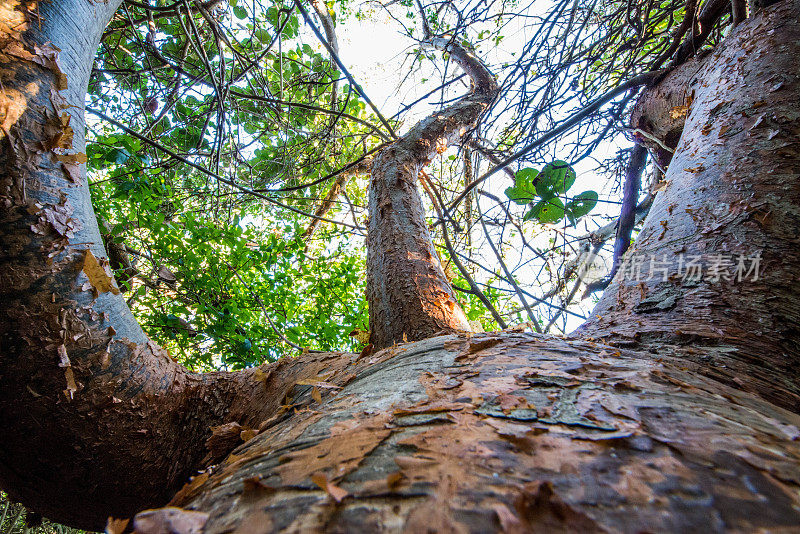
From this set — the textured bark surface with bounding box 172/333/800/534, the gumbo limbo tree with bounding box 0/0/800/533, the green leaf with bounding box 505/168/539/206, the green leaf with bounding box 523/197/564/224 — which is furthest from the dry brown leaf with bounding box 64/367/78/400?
the green leaf with bounding box 523/197/564/224

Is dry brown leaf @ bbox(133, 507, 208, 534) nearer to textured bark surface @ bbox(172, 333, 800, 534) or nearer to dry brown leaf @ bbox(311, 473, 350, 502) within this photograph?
textured bark surface @ bbox(172, 333, 800, 534)

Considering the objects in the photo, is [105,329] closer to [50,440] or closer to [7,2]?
[50,440]

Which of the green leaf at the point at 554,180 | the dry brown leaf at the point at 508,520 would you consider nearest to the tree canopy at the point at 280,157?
the green leaf at the point at 554,180

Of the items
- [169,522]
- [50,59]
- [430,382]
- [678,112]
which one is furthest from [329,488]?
[678,112]

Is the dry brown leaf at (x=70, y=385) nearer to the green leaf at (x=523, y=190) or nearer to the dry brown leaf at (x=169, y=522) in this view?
the dry brown leaf at (x=169, y=522)

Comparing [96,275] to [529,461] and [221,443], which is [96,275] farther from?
[529,461]

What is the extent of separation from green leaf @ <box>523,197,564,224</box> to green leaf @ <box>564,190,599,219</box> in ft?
0.17

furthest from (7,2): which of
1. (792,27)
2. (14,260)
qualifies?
(792,27)

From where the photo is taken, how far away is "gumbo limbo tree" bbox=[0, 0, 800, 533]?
362 mm

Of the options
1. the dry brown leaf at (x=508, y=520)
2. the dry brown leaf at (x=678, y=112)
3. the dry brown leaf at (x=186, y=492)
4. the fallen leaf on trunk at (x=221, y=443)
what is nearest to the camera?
the dry brown leaf at (x=508, y=520)

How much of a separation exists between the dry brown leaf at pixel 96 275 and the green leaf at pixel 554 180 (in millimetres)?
2116

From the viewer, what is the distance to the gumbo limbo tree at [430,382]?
362 millimetres

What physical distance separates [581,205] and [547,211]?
208mm

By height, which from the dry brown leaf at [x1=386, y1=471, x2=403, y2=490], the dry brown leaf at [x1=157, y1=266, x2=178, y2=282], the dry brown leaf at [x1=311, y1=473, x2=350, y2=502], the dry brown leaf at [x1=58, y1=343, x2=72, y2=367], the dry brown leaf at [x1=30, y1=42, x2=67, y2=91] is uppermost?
the dry brown leaf at [x1=30, y1=42, x2=67, y2=91]
